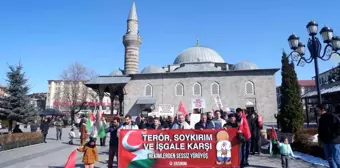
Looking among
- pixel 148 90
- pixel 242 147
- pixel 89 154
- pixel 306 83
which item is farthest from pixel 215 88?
pixel 306 83

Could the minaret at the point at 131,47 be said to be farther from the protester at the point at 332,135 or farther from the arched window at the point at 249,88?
the protester at the point at 332,135

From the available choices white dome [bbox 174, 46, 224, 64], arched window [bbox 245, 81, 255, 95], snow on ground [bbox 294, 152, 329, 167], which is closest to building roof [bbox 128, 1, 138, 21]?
white dome [bbox 174, 46, 224, 64]

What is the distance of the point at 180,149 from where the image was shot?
6.00 meters

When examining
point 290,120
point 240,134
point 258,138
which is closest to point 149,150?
point 240,134

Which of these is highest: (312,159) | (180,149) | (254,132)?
(254,132)

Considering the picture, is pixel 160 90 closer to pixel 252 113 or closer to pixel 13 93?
pixel 13 93

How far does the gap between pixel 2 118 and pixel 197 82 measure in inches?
855

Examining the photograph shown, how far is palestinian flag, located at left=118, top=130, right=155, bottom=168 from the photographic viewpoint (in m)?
5.94

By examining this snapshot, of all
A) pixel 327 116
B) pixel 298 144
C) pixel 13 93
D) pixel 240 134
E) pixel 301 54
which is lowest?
pixel 298 144

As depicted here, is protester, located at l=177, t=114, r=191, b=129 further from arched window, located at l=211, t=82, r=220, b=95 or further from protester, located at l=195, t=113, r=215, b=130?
arched window, located at l=211, t=82, r=220, b=95

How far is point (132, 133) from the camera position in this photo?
616 centimetres

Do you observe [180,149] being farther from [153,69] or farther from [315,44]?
[153,69]

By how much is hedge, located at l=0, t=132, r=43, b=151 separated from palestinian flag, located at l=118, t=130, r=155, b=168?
8108 millimetres

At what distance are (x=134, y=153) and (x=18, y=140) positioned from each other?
30.9ft
